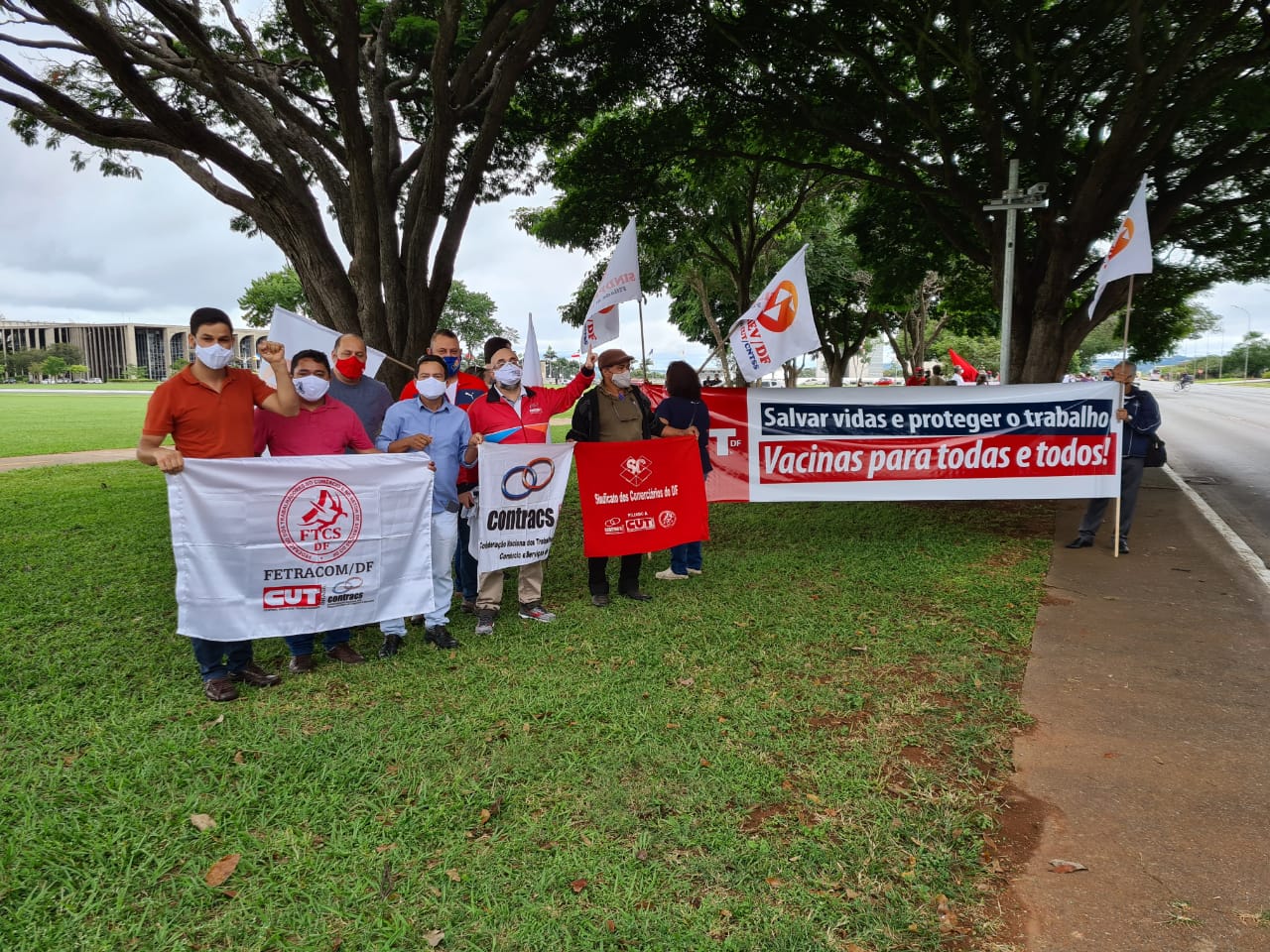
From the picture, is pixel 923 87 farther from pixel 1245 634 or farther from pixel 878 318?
pixel 878 318

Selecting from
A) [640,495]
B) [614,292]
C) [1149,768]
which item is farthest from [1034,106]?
[1149,768]

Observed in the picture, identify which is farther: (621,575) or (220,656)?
(621,575)

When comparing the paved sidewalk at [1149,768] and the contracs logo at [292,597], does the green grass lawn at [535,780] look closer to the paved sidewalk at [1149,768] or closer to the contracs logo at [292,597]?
the paved sidewalk at [1149,768]

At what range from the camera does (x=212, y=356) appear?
13.3 feet

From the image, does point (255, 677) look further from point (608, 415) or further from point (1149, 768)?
point (1149, 768)

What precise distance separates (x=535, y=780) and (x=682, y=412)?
3865 mm

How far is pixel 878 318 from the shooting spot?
30516 mm

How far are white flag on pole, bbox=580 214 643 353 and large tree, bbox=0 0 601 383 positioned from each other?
11.4 feet

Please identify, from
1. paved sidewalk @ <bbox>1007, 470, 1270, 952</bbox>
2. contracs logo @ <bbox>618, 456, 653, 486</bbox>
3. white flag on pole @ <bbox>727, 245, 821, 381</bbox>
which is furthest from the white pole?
contracs logo @ <bbox>618, 456, 653, 486</bbox>

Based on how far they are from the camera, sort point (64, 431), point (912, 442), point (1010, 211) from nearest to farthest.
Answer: point (912, 442), point (1010, 211), point (64, 431)

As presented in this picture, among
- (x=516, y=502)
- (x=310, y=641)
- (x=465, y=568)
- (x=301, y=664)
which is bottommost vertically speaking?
(x=301, y=664)

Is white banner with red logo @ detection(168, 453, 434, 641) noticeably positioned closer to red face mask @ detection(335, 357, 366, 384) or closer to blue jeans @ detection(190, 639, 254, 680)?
blue jeans @ detection(190, 639, 254, 680)

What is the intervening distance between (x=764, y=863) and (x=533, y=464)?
3.32 m

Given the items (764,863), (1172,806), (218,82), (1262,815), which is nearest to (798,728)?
(764,863)
